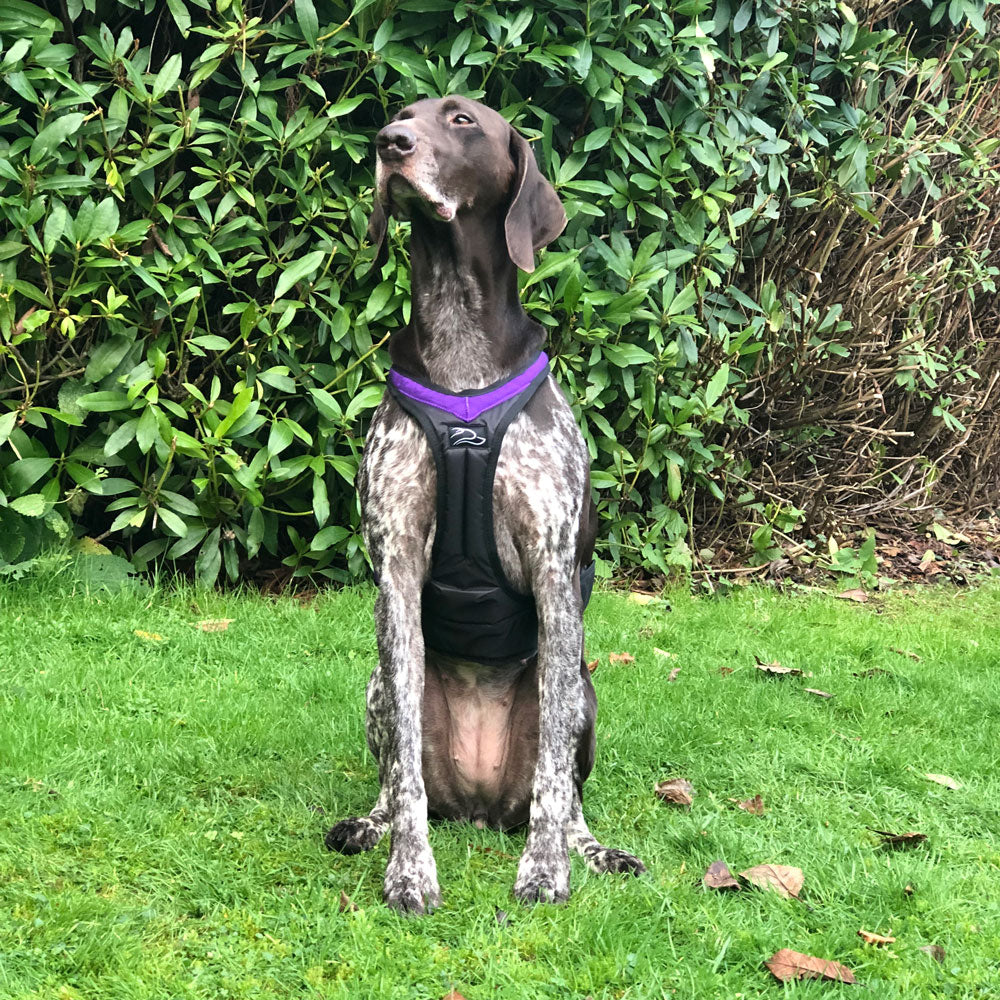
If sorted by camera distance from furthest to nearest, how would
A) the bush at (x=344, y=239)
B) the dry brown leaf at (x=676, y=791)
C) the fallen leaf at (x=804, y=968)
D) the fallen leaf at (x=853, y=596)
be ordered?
the fallen leaf at (x=853, y=596)
the bush at (x=344, y=239)
the dry brown leaf at (x=676, y=791)
the fallen leaf at (x=804, y=968)

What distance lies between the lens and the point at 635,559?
20.0 ft

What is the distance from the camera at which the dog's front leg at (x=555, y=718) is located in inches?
115

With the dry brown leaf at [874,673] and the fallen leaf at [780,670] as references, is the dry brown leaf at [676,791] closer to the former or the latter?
the fallen leaf at [780,670]

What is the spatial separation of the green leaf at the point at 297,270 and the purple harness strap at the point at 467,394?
1821 millimetres

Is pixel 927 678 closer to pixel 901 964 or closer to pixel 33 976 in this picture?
pixel 901 964

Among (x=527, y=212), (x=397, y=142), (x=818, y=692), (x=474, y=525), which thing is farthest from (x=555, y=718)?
(x=818, y=692)

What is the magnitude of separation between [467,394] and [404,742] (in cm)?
93

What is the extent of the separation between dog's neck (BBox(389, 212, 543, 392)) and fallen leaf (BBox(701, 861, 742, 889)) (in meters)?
1.40

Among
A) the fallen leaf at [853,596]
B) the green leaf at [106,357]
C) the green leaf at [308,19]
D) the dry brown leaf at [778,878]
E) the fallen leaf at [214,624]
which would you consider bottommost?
the fallen leaf at [853,596]

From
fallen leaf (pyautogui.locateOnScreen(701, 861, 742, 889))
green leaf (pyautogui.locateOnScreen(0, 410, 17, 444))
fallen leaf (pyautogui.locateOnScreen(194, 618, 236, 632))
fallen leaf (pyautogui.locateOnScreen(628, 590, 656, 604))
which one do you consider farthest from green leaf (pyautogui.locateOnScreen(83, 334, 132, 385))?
fallen leaf (pyautogui.locateOnScreen(701, 861, 742, 889))

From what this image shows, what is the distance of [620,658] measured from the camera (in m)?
4.90

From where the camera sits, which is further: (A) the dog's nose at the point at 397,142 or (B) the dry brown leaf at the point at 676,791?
(B) the dry brown leaf at the point at 676,791

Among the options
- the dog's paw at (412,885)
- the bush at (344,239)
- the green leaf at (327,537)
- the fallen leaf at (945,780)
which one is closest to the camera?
the dog's paw at (412,885)

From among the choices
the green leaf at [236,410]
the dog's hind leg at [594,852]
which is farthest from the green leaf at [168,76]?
the dog's hind leg at [594,852]
